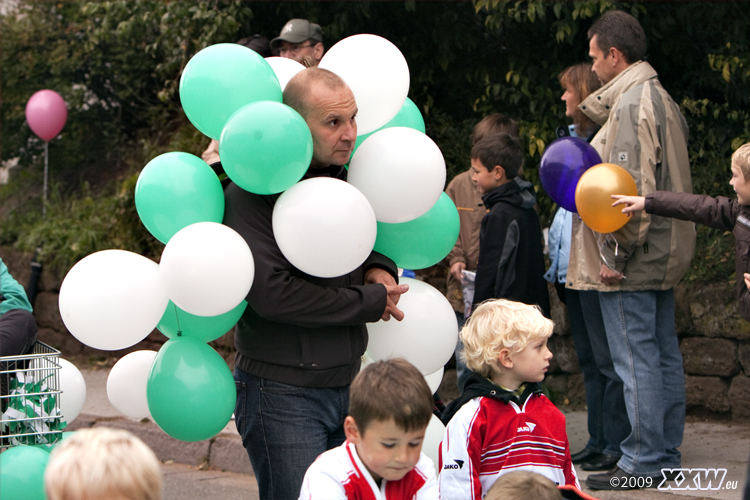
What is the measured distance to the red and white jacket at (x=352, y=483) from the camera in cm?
213

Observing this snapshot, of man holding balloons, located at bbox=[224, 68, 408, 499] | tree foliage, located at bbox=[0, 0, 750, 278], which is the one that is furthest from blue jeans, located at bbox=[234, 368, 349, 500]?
tree foliage, located at bbox=[0, 0, 750, 278]

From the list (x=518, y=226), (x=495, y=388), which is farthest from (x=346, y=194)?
(x=518, y=226)

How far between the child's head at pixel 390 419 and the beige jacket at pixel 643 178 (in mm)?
2141

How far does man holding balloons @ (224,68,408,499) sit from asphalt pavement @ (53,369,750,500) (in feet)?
6.47

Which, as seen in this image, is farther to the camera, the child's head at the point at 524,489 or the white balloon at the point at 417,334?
the white balloon at the point at 417,334

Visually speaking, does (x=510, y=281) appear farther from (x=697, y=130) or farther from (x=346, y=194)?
(x=697, y=130)

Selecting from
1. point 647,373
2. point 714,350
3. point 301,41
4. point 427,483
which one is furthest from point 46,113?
point 427,483

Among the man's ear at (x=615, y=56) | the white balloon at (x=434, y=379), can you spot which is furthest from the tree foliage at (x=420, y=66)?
the white balloon at (x=434, y=379)

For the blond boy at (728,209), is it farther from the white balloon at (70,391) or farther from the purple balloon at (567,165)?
the white balloon at (70,391)

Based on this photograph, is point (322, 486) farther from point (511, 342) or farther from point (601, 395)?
point (601, 395)

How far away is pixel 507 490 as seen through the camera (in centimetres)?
190

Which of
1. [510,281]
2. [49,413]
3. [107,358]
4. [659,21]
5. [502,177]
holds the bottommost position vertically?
[107,358]

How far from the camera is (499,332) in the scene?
8.81 ft

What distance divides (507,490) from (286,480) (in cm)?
89
